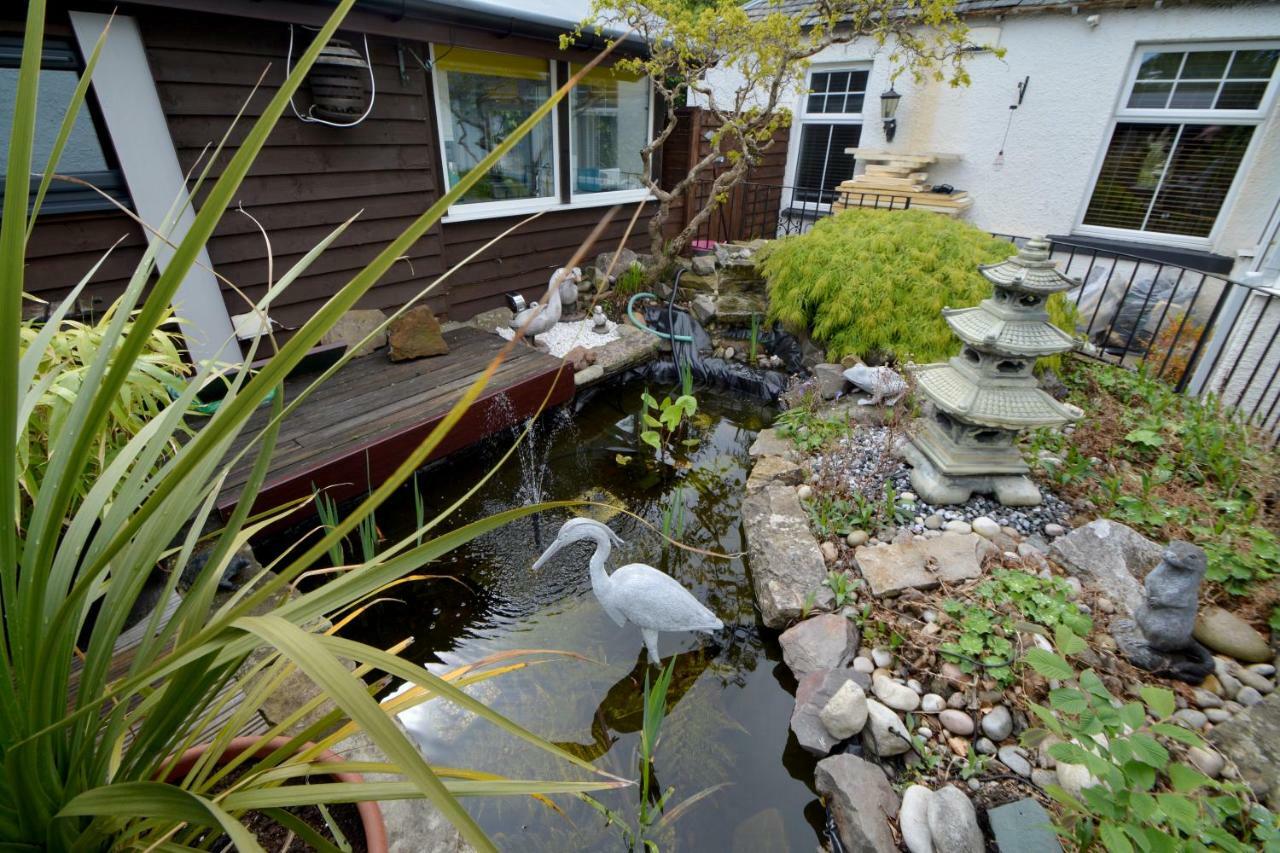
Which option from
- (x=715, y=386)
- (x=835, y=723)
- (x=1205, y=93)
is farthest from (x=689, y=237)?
(x=1205, y=93)

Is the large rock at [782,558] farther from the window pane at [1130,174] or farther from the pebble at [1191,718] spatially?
the window pane at [1130,174]

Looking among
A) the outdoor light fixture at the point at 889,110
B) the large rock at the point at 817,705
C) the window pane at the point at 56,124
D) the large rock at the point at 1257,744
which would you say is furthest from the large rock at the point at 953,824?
the outdoor light fixture at the point at 889,110

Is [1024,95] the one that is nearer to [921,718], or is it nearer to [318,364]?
[921,718]

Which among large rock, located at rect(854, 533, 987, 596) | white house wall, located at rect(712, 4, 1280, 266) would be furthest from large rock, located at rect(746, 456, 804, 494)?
white house wall, located at rect(712, 4, 1280, 266)

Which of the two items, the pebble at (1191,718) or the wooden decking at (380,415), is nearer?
the pebble at (1191,718)

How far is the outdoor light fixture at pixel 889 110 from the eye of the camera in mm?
6422

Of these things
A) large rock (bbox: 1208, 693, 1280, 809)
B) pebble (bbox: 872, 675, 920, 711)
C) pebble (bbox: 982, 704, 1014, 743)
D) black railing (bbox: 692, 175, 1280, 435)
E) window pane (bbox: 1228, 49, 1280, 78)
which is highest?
window pane (bbox: 1228, 49, 1280, 78)

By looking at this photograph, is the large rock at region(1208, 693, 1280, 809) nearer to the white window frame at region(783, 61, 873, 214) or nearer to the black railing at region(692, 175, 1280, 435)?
the black railing at region(692, 175, 1280, 435)

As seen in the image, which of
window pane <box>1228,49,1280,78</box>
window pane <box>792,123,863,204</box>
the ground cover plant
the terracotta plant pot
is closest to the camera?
the terracotta plant pot

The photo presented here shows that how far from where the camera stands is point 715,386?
4.56m

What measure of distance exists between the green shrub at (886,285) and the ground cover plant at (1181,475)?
0.69 m

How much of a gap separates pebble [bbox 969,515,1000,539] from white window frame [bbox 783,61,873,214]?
514 cm

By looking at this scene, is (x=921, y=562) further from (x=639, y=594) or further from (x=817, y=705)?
(x=639, y=594)

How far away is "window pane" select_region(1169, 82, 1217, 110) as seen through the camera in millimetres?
5051
